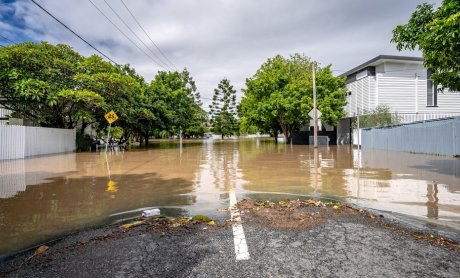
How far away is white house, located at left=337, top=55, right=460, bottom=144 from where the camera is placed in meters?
26.5

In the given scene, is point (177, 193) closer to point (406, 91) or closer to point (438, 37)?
point (438, 37)

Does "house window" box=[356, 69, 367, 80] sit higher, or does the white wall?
"house window" box=[356, 69, 367, 80]

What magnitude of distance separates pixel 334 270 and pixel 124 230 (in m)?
3.09

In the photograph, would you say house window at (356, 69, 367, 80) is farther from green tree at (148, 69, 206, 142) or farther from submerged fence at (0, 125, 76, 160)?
submerged fence at (0, 125, 76, 160)

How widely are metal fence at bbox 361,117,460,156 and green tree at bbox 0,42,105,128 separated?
2063cm

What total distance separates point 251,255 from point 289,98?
2735cm

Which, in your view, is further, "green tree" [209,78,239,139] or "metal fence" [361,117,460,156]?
"green tree" [209,78,239,139]

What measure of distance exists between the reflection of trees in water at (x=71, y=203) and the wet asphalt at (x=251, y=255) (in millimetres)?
916

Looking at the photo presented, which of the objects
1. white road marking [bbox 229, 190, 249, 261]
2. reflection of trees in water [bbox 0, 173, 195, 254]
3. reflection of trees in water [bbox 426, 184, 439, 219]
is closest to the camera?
white road marking [bbox 229, 190, 249, 261]

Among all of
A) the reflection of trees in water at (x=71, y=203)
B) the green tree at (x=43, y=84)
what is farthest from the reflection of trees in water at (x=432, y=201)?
the green tree at (x=43, y=84)

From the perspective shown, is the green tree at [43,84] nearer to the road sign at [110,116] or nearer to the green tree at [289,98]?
the road sign at [110,116]

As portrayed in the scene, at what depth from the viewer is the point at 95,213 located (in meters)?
5.96

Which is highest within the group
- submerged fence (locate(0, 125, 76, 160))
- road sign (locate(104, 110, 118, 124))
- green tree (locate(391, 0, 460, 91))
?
green tree (locate(391, 0, 460, 91))

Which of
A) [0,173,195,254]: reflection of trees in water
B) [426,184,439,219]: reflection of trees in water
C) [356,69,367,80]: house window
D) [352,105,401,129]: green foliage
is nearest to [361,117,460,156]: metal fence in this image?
[352,105,401,129]: green foliage
